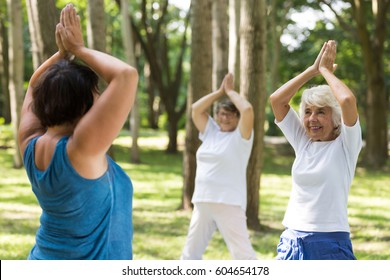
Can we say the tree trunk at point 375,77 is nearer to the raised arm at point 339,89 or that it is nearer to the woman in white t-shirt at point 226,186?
the woman in white t-shirt at point 226,186

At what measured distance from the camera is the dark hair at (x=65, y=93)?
92.2 inches

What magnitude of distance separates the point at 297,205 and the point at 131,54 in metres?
14.3

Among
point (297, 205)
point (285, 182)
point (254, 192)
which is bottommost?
point (285, 182)

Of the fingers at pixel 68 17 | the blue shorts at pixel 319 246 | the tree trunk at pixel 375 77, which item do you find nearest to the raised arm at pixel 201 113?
the blue shorts at pixel 319 246

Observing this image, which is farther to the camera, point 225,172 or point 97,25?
point 97,25

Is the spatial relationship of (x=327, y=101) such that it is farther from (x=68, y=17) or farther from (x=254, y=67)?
(x=254, y=67)

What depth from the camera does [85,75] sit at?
2383 mm

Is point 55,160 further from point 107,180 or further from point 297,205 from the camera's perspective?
point 297,205

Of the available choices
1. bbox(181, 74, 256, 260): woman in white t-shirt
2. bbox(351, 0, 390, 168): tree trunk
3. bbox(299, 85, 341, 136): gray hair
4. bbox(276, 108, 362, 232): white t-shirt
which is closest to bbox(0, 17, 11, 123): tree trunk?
bbox(351, 0, 390, 168): tree trunk

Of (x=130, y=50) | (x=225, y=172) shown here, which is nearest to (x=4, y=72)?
(x=130, y=50)

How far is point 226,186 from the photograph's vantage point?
19.0 feet

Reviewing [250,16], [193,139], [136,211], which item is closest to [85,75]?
[250,16]

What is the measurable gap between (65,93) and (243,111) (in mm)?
3452

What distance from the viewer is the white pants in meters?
5.78
